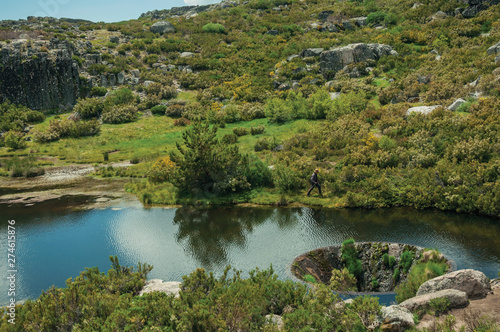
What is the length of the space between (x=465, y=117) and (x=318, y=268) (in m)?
18.7

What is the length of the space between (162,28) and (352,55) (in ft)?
155

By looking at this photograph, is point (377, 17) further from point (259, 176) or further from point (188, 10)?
point (188, 10)

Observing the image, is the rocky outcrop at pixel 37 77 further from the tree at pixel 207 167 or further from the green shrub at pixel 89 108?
the tree at pixel 207 167

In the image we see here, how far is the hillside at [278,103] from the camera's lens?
949 inches

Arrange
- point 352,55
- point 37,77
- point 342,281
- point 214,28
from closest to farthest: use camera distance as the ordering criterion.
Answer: point 342,281
point 37,77
point 352,55
point 214,28

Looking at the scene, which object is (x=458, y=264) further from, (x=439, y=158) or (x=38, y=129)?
(x=38, y=129)

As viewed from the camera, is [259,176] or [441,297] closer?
[441,297]

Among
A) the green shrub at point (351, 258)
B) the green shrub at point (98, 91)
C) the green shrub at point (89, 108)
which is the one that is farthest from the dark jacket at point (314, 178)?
the green shrub at point (98, 91)

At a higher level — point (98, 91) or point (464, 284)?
point (98, 91)

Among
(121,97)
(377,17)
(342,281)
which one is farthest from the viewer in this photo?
(377,17)

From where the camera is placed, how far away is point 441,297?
10312 millimetres

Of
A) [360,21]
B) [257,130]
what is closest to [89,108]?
[257,130]

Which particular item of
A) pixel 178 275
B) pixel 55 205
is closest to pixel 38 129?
pixel 55 205

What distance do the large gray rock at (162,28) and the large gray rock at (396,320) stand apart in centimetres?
8288
